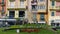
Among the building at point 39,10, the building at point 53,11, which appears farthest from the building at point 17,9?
the building at point 53,11

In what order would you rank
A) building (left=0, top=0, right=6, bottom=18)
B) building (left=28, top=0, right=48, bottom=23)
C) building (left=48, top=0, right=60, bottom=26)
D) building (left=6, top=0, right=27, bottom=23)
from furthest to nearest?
building (left=0, top=0, right=6, bottom=18) < building (left=28, top=0, right=48, bottom=23) < building (left=6, top=0, right=27, bottom=23) < building (left=48, top=0, right=60, bottom=26)

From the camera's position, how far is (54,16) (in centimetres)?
4362

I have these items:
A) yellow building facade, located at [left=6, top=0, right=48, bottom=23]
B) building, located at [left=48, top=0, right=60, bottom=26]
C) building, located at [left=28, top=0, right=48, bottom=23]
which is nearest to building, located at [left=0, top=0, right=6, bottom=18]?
yellow building facade, located at [left=6, top=0, right=48, bottom=23]

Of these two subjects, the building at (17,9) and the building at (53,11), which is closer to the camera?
the building at (53,11)

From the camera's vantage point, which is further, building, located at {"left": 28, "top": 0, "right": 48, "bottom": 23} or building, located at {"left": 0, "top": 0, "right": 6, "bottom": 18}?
building, located at {"left": 0, "top": 0, "right": 6, "bottom": 18}

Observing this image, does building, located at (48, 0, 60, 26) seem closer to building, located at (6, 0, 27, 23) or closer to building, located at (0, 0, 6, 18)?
building, located at (6, 0, 27, 23)

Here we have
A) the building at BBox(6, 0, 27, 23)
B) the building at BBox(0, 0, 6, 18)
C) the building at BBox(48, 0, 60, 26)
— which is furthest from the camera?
the building at BBox(0, 0, 6, 18)

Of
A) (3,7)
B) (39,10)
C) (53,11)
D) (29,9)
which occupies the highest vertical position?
(3,7)

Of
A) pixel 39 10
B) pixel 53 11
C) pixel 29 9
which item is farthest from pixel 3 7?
pixel 53 11

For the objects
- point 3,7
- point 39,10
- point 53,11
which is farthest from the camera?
point 3,7

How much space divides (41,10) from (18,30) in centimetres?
1912

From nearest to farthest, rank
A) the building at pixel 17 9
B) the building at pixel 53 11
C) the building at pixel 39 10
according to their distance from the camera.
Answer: the building at pixel 53 11
the building at pixel 17 9
the building at pixel 39 10

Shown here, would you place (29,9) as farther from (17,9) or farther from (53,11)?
(53,11)

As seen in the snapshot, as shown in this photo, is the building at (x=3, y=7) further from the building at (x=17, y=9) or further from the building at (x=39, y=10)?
the building at (x=39, y=10)
